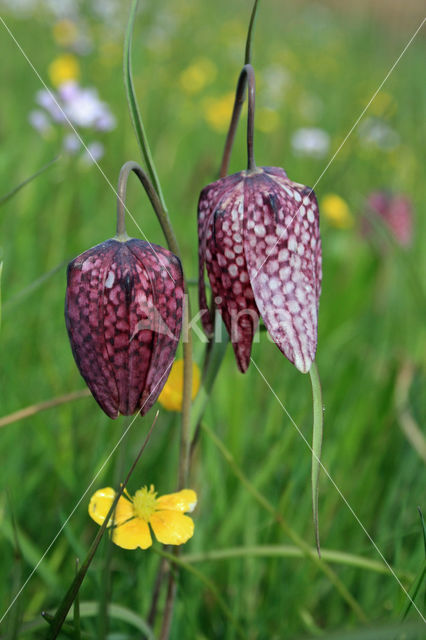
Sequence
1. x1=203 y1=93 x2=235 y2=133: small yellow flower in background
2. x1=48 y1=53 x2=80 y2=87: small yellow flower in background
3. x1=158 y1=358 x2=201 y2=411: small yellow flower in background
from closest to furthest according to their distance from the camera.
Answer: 1. x1=158 y1=358 x2=201 y2=411: small yellow flower in background
2. x1=48 y1=53 x2=80 y2=87: small yellow flower in background
3. x1=203 y1=93 x2=235 y2=133: small yellow flower in background

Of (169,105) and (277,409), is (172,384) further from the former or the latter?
(169,105)

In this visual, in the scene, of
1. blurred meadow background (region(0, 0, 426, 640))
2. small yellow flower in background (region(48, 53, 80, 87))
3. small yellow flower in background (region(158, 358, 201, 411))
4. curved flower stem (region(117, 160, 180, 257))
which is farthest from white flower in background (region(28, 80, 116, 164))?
curved flower stem (region(117, 160, 180, 257))

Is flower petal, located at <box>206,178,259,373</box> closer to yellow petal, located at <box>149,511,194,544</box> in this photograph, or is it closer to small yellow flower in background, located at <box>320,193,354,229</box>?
yellow petal, located at <box>149,511,194,544</box>

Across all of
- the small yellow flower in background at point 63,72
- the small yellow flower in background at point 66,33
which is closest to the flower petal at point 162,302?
the small yellow flower in background at point 63,72

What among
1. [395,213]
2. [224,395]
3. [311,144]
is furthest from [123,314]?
[311,144]

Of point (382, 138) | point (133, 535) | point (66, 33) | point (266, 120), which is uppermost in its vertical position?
point (66, 33)

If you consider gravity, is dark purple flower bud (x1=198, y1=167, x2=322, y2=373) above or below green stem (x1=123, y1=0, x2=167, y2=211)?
below

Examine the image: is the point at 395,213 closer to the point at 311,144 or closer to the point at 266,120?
the point at 311,144

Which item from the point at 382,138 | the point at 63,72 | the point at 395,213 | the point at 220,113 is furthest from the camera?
the point at 382,138
